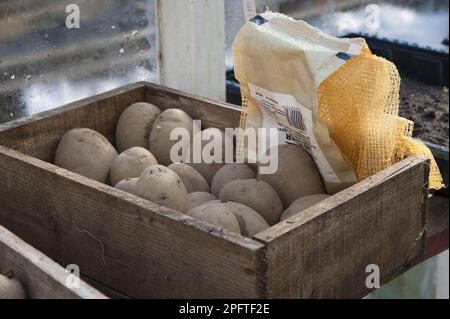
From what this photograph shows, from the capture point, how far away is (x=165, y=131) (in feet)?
6.08

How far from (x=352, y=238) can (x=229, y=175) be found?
364mm

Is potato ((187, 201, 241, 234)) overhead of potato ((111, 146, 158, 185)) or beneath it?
overhead

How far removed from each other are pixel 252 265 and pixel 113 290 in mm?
375

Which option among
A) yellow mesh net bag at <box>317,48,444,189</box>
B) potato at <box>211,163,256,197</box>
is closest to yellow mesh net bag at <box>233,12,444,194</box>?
yellow mesh net bag at <box>317,48,444,189</box>

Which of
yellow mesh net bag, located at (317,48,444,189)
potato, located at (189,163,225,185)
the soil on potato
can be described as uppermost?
yellow mesh net bag, located at (317,48,444,189)

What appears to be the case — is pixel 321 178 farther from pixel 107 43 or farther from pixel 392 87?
pixel 107 43

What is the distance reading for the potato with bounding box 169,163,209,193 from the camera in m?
1.69

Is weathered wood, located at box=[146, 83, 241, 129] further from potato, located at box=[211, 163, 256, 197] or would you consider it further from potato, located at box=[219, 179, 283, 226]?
potato, located at box=[219, 179, 283, 226]

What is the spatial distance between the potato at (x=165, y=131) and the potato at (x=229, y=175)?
0.17 metres

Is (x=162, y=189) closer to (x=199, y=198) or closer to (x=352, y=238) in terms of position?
(x=199, y=198)

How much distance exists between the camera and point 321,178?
1645 millimetres

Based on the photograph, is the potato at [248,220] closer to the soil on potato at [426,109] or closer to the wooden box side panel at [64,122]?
the wooden box side panel at [64,122]

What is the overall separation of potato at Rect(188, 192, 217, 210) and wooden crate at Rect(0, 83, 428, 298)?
0.19 m
